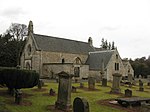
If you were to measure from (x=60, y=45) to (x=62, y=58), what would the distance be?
3.01m

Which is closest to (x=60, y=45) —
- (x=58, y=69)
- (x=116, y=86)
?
(x=58, y=69)

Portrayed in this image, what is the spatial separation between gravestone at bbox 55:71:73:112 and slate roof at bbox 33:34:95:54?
29.2 m

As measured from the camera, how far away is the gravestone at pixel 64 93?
1505cm

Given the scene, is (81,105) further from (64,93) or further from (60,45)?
(60,45)

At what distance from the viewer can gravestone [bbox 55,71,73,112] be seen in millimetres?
15052

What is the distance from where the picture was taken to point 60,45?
48625 mm

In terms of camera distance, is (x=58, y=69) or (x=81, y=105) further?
(x=58, y=69)

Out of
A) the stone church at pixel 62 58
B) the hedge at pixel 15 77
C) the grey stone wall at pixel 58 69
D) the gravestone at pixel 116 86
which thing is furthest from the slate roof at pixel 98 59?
the hedge at pixel 15 77

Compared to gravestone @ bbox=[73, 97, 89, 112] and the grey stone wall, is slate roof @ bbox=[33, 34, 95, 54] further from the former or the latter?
gravestone @ bbox=[73, 97, 89, 112]

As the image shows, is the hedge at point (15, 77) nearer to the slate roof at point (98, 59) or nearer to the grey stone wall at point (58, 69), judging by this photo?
the grey stone wall at point (58, 69)

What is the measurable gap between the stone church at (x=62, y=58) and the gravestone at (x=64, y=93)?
2583 cm

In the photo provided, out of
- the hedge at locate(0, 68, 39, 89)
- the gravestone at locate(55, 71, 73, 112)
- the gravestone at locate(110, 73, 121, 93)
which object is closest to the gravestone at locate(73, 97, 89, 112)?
the gravestone at locate(55, 71, 73, 112)

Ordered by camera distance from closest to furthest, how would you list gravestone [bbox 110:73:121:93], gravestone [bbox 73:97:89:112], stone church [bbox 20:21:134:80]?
1. gravestone [bbox 73:97:89:112]
2. gravestone [bbox 110:73:121:93]
3. stone church [bbox 20:21:134:80]

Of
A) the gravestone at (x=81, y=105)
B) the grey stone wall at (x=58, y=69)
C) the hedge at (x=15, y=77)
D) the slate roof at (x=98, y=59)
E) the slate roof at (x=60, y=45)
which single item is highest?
the slate roof at (x=60, y=45)
